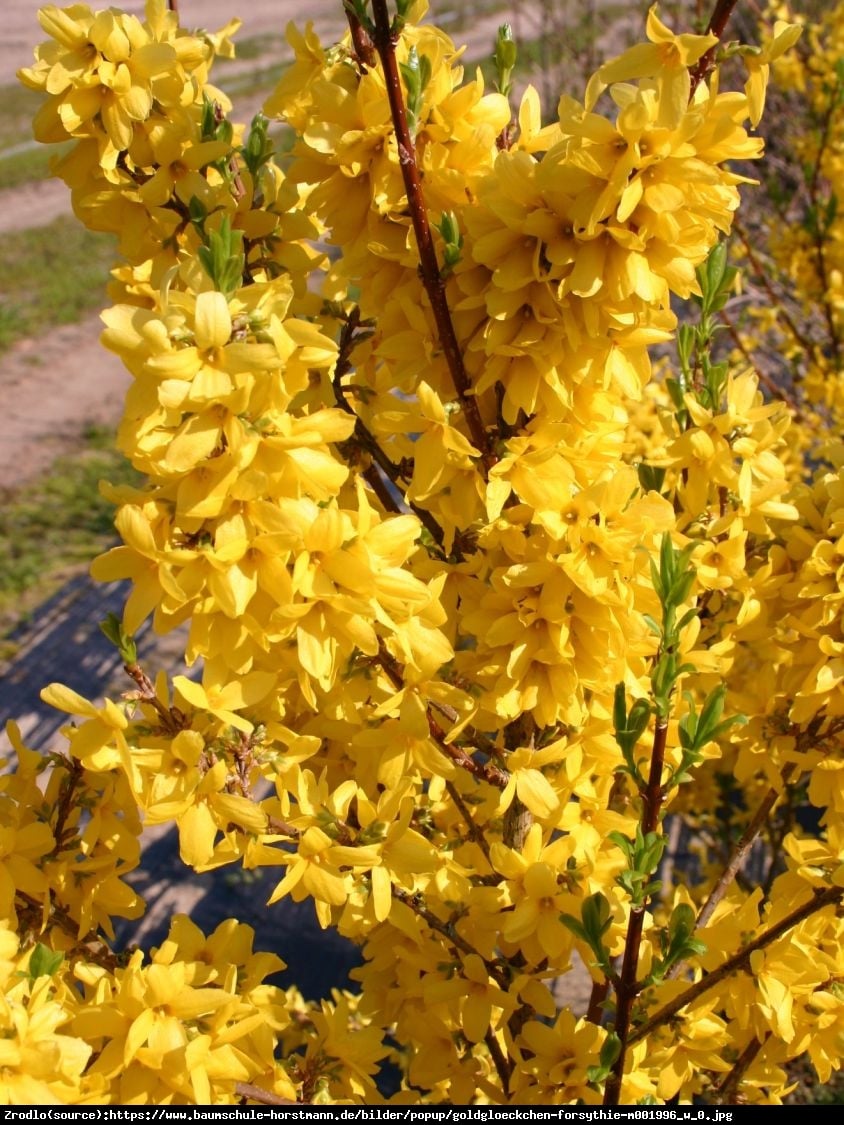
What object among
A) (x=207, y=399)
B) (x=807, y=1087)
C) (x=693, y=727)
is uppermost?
(x=207, y=399)

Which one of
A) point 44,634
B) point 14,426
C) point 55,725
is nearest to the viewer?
point 55,725

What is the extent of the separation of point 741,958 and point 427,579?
0.74 meters

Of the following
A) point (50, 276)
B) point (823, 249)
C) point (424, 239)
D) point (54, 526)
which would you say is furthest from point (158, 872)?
point (50, 276)

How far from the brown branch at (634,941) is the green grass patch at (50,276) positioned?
379 inches

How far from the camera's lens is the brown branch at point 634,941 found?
121 centimetres

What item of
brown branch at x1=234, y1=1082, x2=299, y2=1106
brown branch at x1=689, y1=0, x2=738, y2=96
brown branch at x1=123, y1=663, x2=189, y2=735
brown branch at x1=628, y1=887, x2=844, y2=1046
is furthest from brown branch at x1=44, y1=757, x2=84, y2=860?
brown branch at x1=689, y1=0, x2=738, y2=96

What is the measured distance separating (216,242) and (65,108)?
1.56ft

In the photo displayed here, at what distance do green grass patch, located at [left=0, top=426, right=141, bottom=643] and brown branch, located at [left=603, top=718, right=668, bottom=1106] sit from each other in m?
5.24

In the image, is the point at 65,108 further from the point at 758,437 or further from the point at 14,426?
the point at 14,426

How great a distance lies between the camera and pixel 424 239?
4.20 feet

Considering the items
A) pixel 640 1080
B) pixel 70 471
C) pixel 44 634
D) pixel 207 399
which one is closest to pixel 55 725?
pixel 44 634

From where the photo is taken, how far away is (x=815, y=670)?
4.98ft

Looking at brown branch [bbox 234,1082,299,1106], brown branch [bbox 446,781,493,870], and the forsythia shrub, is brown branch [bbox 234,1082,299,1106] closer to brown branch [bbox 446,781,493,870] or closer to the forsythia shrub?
the forsythia shrub

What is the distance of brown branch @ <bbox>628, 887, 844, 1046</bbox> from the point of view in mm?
1426
